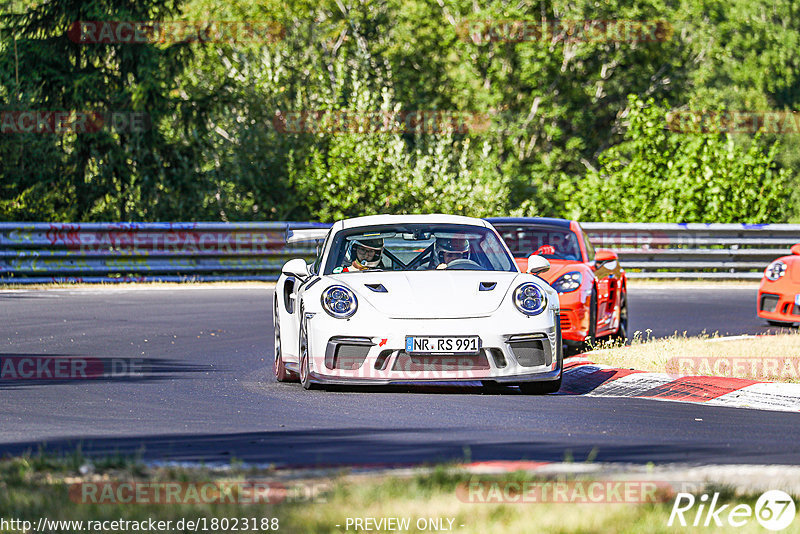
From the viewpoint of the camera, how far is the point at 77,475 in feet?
18.3

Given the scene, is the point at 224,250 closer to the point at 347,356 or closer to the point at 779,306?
the point at 779,306

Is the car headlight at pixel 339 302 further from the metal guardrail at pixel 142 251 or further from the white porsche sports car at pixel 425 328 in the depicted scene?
the metal guardrail at pixel 142 251

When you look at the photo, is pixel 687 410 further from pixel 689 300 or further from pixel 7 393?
pixel 689 300

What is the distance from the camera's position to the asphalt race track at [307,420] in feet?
21.5

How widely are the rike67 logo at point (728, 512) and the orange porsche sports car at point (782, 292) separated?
10.1 metres

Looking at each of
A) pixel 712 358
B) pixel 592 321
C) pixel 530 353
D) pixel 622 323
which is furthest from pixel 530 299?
pixel 622 323
